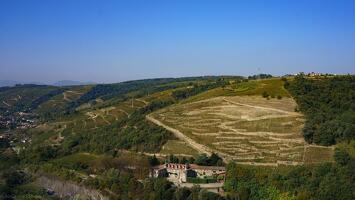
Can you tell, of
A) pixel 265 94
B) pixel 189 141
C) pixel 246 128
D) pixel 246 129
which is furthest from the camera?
pixel 265 94

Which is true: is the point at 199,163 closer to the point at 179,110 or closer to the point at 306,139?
the point at 306,139

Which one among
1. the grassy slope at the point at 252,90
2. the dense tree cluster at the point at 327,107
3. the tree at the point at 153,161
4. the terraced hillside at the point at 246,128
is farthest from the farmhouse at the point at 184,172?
the grassy slope at the point at 252,90

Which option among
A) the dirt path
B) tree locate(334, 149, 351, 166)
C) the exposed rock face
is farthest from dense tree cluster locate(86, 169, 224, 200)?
tree locate(334, 149, 351, 166)

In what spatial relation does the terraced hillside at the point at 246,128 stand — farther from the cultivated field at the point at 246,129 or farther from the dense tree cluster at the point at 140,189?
the dense tree cluster at the point at 140,189

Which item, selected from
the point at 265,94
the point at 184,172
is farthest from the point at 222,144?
the point at 265,94

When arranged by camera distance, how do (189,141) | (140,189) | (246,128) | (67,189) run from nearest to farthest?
(140,189)
(67,189)
(246,128)
(189,141)

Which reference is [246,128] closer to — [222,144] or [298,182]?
[222,144]

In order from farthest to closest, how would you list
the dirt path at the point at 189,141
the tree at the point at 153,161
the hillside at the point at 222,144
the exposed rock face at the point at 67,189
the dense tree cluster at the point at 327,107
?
the dirt path at the point at 189,141 < the tree at the point at 153,161 < the dense tree cluster at the point at 327,107 < the exposed rock face at the point at 67,189 < the hillside at the point at 222,144
